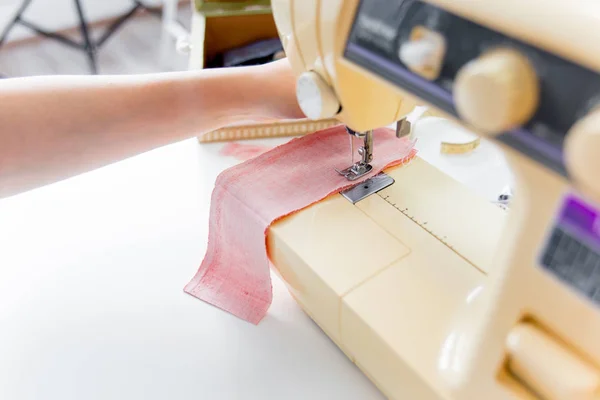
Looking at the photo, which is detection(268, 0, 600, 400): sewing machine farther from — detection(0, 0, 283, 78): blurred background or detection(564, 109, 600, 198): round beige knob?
detection(0, 0, 283, 78): blurred background

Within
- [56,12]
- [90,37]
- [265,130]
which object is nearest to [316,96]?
[265,130]

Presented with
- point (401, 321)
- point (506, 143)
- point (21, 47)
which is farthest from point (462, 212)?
point (21, 47)

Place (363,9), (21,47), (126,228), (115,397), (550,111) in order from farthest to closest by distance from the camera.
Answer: (21,47)
(126,228)
(115,397)
(363,9)
(550,111)

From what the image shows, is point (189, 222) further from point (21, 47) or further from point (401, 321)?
point (21, 47)

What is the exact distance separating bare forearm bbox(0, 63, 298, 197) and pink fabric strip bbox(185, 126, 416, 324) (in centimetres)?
11

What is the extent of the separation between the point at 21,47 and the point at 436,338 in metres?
2.71

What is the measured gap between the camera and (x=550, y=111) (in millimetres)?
321

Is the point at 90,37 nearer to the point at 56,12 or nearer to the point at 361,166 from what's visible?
the point at 56,12

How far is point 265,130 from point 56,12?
86.3 inches

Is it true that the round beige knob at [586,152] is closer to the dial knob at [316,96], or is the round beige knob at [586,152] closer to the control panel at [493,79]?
the control panel at [493,79]

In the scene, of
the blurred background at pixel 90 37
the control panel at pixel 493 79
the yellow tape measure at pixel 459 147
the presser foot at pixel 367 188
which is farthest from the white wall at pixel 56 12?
the control panel at pixel 493 79

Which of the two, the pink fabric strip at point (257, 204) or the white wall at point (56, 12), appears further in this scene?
the white wall at point (56, 12)

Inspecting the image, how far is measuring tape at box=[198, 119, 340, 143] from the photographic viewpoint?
3.12ft

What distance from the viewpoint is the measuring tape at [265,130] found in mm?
952
